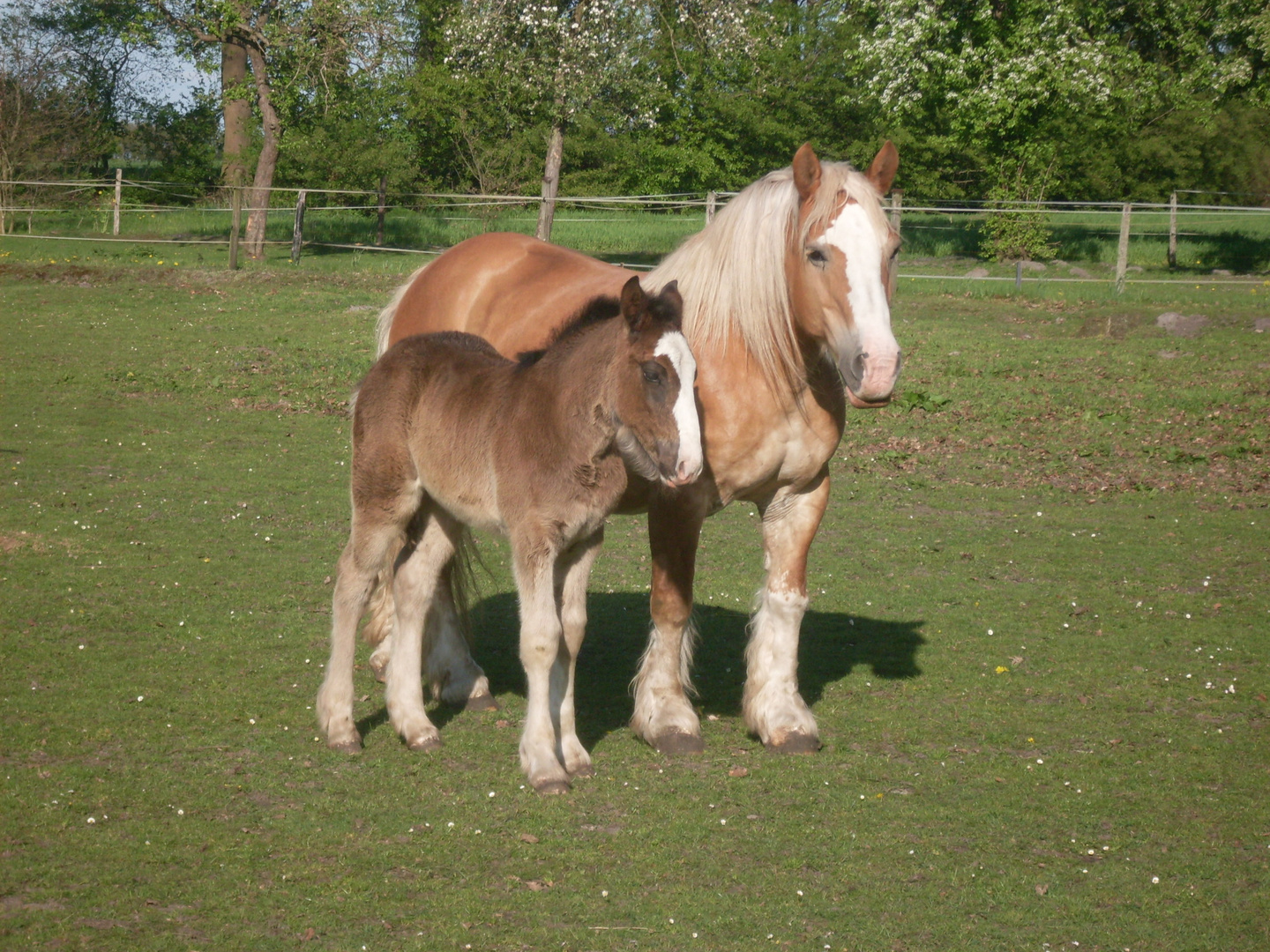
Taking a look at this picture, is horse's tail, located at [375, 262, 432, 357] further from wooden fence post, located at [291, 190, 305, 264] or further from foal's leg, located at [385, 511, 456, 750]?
wooden fence post, located at [291, 190, 305, 264]

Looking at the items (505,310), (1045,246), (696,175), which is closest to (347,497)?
(505,310)

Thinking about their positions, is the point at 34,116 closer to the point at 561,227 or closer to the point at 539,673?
the point at 561,227

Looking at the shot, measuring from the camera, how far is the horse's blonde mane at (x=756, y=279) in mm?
5211

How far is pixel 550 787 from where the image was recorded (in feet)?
16.0

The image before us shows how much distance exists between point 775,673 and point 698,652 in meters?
1.46

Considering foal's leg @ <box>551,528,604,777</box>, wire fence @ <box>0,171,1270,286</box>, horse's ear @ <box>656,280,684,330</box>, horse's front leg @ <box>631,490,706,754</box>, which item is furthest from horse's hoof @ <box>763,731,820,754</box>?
wire fence @ <box>0,171,1270,286</box>

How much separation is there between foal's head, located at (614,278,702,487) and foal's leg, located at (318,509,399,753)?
1.44 metres

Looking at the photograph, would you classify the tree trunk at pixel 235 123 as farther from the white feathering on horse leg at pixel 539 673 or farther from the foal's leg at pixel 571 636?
the white feathering on horse leg at pixel 539 673

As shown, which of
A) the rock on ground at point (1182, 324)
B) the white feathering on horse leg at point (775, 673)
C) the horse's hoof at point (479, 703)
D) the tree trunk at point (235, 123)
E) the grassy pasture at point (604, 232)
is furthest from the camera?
the tree trunk at point (235, 123)

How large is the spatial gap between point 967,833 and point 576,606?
1859 mm

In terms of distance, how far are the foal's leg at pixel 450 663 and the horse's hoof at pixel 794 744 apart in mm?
1493

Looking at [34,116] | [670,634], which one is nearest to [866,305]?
[670,634]

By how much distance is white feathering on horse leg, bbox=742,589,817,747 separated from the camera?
5.55 metres

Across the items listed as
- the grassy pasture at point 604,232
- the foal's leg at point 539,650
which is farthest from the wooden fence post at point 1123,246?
the foal's leg at point 539,650
